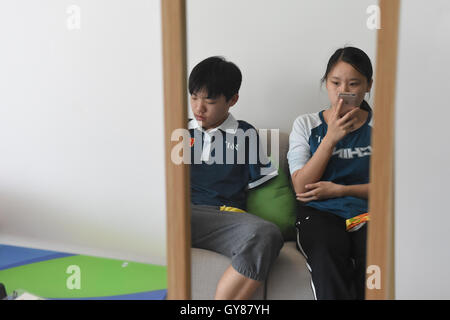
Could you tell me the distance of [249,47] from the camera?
1.13 m

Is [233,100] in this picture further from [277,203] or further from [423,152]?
[423,152]

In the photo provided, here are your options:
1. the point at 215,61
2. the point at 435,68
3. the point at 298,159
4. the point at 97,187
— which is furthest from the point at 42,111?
the point at 435,68

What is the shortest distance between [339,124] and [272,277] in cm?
39

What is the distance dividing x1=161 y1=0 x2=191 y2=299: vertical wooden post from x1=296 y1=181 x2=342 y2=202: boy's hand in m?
0.37

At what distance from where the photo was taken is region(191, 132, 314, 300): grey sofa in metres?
0.93

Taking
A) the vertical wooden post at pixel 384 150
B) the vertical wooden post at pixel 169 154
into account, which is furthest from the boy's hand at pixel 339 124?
the vertical wooden post at pixel 169 154

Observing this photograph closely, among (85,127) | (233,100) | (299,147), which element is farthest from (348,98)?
(85,127)

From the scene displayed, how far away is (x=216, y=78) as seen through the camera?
3.35ft

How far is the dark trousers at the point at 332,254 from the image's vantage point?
2.89 feet

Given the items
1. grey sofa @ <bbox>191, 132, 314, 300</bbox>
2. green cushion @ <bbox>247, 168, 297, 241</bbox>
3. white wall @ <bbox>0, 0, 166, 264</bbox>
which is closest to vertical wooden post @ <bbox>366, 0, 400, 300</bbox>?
grey sofa @ <bbox>191, 132, 314, 300</bbox>

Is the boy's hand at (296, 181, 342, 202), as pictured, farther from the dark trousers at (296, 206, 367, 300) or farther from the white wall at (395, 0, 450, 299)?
the white wall at (395, 0, 450, 299)

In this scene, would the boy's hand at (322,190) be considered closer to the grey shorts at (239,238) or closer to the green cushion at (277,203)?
the green cushion at (277,203)

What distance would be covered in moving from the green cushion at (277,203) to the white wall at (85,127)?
0.49 metres

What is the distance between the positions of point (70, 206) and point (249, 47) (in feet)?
3.19
